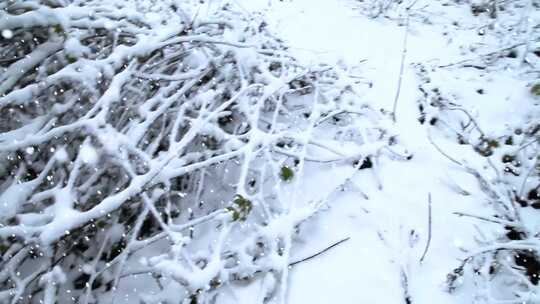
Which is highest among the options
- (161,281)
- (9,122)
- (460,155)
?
(9,122)

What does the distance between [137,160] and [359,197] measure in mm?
1251

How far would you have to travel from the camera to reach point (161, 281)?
1.71m

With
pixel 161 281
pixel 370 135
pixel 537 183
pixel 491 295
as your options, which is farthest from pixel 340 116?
pixel 161 281

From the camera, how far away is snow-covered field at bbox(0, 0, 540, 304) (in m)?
1.58

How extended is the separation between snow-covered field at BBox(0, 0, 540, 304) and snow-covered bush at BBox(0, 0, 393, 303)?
14mm

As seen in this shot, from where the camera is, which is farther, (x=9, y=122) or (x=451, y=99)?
(x=451, y=99)

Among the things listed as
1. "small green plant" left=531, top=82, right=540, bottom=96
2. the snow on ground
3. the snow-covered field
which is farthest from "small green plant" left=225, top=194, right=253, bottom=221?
"small green plant" left=531, top=82, right=540, bottom=96

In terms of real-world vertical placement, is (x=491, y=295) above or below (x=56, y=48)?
below

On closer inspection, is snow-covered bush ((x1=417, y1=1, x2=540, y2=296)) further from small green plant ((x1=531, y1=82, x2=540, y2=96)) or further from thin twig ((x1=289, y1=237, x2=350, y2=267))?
thin twig ((x1=289, y1=237, x2=350, y2=267))

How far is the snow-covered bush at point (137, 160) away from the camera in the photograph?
1.52m

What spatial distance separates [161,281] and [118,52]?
1.23 meters

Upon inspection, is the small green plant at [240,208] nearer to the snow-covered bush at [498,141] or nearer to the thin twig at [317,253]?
the thin twig at [317,253]

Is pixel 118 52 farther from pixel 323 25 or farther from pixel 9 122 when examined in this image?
pixel 323 25

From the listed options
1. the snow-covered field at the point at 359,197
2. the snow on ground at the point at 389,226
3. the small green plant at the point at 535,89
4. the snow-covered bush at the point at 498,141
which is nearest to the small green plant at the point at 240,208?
the snow-covered field at the point at 359,197
